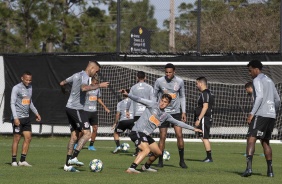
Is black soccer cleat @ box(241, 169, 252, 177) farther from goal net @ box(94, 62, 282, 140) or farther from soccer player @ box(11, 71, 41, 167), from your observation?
goal net @ box(94, 62, 282, 140)

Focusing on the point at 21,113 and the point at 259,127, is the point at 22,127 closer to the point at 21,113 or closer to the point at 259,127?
the point at 21,113

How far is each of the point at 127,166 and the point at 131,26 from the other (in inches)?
502

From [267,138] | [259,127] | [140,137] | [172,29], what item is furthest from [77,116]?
[172,29]

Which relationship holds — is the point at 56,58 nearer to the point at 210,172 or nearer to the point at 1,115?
the point at 1,115

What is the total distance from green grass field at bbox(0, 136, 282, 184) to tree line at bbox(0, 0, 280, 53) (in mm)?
6564

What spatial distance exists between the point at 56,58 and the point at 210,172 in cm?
1518

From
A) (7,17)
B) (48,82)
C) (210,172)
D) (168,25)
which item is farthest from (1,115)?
(210,172)

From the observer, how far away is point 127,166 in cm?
1794

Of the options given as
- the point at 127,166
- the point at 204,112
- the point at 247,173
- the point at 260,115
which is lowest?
the point at 127,166

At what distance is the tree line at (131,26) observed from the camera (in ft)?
101

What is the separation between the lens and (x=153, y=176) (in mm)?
15422

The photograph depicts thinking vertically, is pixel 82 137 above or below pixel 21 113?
below

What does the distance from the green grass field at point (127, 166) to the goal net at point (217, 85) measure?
3.09 metres

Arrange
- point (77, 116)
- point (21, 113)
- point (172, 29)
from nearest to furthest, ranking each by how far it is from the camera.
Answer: point (77, 116), point (21, 113), point (172, 29)
